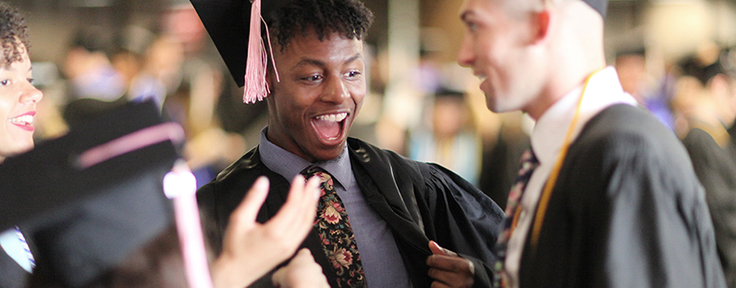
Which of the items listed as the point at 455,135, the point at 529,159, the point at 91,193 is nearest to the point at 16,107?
the point at 91,193

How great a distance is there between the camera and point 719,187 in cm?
100

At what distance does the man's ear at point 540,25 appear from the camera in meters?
0.91

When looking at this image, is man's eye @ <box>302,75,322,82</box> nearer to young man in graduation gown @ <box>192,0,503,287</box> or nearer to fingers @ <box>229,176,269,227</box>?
young man in graduation gown @ <box>192,0,503,287</box>

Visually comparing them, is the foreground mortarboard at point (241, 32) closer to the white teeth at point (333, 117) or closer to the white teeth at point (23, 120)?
the white teeth at point (333, 117)

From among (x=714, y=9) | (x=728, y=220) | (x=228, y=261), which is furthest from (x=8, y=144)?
(x=714, y=9)

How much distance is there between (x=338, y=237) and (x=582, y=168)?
0.85 metres

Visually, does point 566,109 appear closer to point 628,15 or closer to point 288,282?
point 288,282

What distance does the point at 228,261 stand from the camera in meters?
1.00

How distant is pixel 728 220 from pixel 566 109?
1.30ft

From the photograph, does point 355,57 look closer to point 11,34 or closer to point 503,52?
point 503,52

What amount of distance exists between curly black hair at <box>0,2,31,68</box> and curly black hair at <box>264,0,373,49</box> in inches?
24.5

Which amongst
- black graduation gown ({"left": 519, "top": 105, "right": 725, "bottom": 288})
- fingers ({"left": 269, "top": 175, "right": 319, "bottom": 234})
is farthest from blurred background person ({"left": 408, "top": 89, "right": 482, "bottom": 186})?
black graduation gown ({"left": 519, "top": 105, "right": 725, "bottom": 288})

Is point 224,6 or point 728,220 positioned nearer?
point 728,220

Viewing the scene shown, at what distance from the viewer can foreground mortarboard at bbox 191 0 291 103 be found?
1.54 meters
